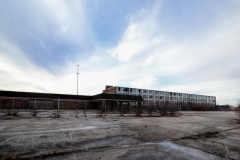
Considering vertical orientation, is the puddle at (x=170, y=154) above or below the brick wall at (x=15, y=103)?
above

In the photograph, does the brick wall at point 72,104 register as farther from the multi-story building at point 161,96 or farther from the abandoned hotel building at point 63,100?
the multi-story building at point 161,96

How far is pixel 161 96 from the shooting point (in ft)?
271

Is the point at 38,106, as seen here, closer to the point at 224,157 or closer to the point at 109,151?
the point at 109,151

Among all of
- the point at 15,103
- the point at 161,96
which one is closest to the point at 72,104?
the point at 15,103

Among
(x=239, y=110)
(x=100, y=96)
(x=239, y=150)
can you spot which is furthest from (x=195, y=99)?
(x=239, y=150)

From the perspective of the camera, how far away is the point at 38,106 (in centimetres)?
3575

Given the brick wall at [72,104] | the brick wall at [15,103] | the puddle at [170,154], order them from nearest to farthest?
1. the puddle at [170,154]
2. the brick wall at [15,103]
3. the brick wall at [72,104]

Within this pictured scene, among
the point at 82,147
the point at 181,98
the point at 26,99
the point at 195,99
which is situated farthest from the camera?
the point at 195,99

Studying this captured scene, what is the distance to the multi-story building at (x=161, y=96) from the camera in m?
68.6

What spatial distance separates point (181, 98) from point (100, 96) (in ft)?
221

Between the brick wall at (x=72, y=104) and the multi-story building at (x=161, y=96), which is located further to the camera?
the multi-story building at (x=161, y=96)

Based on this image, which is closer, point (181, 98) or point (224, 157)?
point (224, 157)

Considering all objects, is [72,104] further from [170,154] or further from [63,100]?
[170,154]

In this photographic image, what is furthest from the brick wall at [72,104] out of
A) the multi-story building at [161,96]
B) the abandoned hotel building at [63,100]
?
the multi-story building at [161,96]
